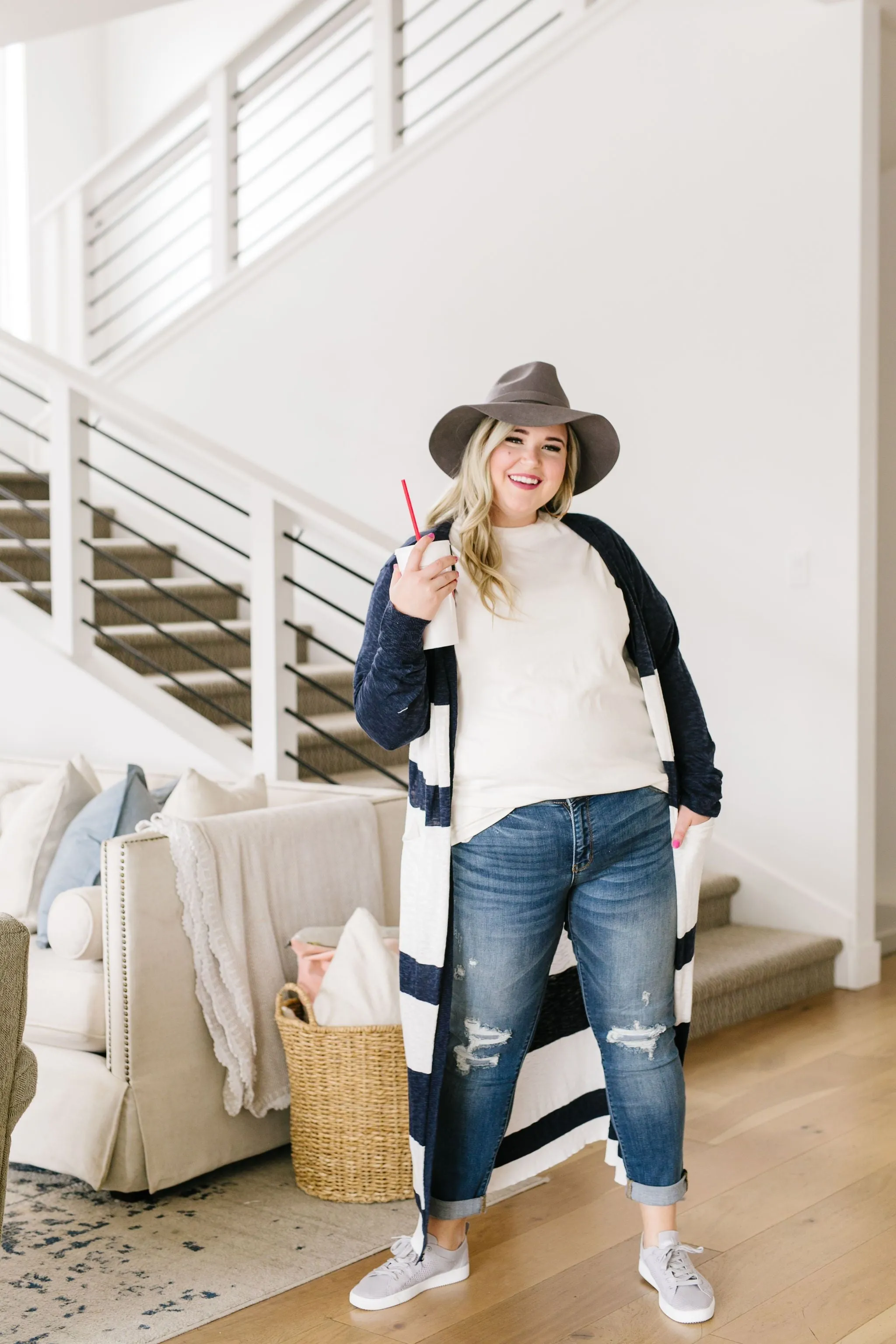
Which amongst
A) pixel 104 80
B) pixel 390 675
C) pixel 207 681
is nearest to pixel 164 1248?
pixel 390 675

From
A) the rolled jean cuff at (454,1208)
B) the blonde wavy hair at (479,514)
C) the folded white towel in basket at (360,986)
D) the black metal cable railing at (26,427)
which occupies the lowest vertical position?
the rolled jean cuff at (454,1208)

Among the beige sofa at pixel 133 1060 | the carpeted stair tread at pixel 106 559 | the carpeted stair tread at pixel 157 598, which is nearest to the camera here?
the beige sofa at pixel 133 1060

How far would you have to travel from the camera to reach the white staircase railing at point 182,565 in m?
3.53

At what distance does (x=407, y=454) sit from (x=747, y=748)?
5.25 ft

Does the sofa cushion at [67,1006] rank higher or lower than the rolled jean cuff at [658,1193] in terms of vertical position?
higher

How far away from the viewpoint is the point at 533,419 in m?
1.98

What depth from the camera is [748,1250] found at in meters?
2.24

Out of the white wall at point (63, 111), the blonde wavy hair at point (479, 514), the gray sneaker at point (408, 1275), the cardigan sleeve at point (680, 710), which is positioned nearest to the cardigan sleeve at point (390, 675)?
the blonde wavy hair at point (479, 514)

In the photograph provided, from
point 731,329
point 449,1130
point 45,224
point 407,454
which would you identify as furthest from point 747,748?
point 45,224

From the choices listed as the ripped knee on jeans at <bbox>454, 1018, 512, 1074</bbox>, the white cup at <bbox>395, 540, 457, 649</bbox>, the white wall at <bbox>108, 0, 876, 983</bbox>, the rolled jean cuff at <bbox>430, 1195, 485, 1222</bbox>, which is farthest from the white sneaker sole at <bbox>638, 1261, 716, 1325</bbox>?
the white wall at <bbox>108, 0, 876, 983</bbox>

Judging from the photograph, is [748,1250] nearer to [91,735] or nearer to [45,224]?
[91,735]

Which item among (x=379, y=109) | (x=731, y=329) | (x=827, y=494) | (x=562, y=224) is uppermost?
(x=379, y=109)

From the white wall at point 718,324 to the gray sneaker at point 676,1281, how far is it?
2006mm

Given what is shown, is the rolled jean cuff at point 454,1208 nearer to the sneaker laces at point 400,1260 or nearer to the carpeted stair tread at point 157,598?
the sneaker laces at point 400,1260
